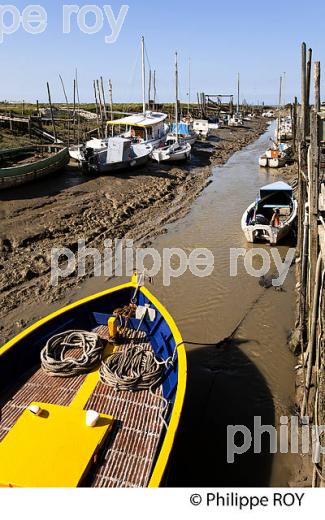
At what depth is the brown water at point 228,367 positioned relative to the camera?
6121 millimetres

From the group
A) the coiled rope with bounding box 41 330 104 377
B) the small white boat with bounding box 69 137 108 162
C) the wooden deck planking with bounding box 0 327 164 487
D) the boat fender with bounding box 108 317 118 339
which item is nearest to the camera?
the wooden deck planking with bounding box 0 327 164 487

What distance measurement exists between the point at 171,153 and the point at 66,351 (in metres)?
22.0

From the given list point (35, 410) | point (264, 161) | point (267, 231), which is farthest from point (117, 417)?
point (264, 161)

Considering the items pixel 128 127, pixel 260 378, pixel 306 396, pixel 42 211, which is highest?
pixel 128 127

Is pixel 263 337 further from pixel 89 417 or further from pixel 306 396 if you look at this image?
pixel 89 417

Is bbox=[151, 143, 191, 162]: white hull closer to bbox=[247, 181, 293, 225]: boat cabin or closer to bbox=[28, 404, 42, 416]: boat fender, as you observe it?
bbox=[247, 181, 293, 225]: boat cabin

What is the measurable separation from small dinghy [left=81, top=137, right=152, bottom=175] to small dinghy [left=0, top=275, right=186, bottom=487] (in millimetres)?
15300

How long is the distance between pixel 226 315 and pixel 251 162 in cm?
2552

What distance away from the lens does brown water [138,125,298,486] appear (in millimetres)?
6121

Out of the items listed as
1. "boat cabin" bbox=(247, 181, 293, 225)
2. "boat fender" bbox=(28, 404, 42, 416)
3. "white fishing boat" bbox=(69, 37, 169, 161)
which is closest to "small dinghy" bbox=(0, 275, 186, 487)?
"boat fender" bbox=(28, 404, 42, 416)

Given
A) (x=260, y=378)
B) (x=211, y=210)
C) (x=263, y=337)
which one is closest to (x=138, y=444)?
(x=260, y=378)

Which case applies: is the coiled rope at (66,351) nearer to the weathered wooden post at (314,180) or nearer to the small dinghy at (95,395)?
the small dinghy at (95,395)

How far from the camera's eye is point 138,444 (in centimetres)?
522

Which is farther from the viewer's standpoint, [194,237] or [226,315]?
[194,237]
